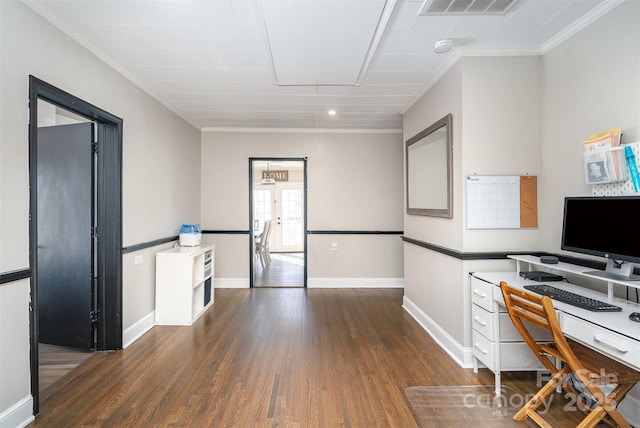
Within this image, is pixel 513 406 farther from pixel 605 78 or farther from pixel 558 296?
pixel 605 78

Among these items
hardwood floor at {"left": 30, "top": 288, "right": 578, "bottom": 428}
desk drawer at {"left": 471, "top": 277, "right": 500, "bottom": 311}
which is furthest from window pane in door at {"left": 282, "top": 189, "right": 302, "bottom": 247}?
desk drawer at {"left": 471, "top": 277, "right": 500, "bottom": 311}

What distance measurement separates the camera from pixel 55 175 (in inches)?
109

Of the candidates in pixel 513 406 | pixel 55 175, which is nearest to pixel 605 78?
pixel 513 406

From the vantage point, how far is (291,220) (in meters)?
9.28

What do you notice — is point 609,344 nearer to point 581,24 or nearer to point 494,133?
point 494,133

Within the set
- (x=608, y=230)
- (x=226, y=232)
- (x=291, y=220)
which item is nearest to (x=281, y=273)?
(x=226, y=232)

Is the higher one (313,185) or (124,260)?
(313,185)

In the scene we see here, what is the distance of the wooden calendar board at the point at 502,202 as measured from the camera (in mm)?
2564

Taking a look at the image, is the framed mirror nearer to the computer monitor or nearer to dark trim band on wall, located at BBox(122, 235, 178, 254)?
the computer monitor

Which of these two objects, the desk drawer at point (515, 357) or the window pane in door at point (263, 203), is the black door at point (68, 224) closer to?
the desk drawer at point (515, 357)

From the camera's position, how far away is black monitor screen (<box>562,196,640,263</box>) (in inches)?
65.6

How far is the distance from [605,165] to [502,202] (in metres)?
0.72

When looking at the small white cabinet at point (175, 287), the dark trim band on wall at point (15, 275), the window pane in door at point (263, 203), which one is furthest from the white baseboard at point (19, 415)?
the window pane in door at point (263, 203)

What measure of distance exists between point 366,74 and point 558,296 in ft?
7.69
